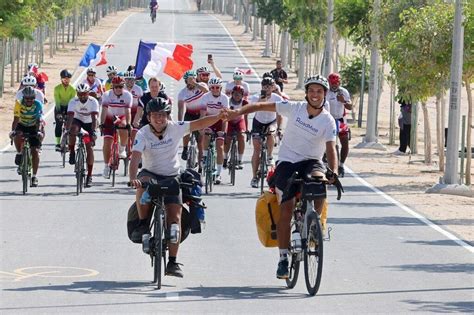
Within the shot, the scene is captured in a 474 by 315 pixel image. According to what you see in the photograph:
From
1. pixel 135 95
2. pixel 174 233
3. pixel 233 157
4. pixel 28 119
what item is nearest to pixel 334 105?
pixel 233 157

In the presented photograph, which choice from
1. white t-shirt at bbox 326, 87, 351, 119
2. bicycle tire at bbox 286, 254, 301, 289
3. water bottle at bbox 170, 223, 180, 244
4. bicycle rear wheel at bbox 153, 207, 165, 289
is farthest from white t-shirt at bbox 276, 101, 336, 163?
white t-shirt at bbox 326, 87, 351, 119

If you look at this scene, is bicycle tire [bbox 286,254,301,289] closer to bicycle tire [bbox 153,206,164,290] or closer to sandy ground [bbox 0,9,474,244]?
bicycle tire [bbox 153,206,164,290]

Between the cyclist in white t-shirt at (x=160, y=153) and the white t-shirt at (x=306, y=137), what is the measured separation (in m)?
0.76

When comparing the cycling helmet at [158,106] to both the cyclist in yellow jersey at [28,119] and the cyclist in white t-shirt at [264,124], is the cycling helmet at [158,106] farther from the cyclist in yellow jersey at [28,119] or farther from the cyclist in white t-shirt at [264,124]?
the cyclist in white t-shirt at [264,124]

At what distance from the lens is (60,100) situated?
2919 centimetres

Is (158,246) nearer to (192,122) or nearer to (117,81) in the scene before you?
(192,122)

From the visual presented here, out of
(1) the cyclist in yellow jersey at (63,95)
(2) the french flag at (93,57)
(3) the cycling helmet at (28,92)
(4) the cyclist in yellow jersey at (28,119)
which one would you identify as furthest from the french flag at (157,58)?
(3) the cycling helmet at (28,92)

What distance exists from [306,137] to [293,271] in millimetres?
1269

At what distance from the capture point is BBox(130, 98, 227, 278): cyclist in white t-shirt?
1452cm

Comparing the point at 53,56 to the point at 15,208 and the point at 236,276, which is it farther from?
the point at 236,276

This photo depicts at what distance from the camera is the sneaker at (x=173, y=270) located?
14.6 m

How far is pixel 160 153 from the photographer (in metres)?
14.6

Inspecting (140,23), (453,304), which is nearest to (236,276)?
(453,304)

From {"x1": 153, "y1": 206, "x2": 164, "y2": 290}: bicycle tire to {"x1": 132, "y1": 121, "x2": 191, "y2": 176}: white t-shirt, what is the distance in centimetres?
49
